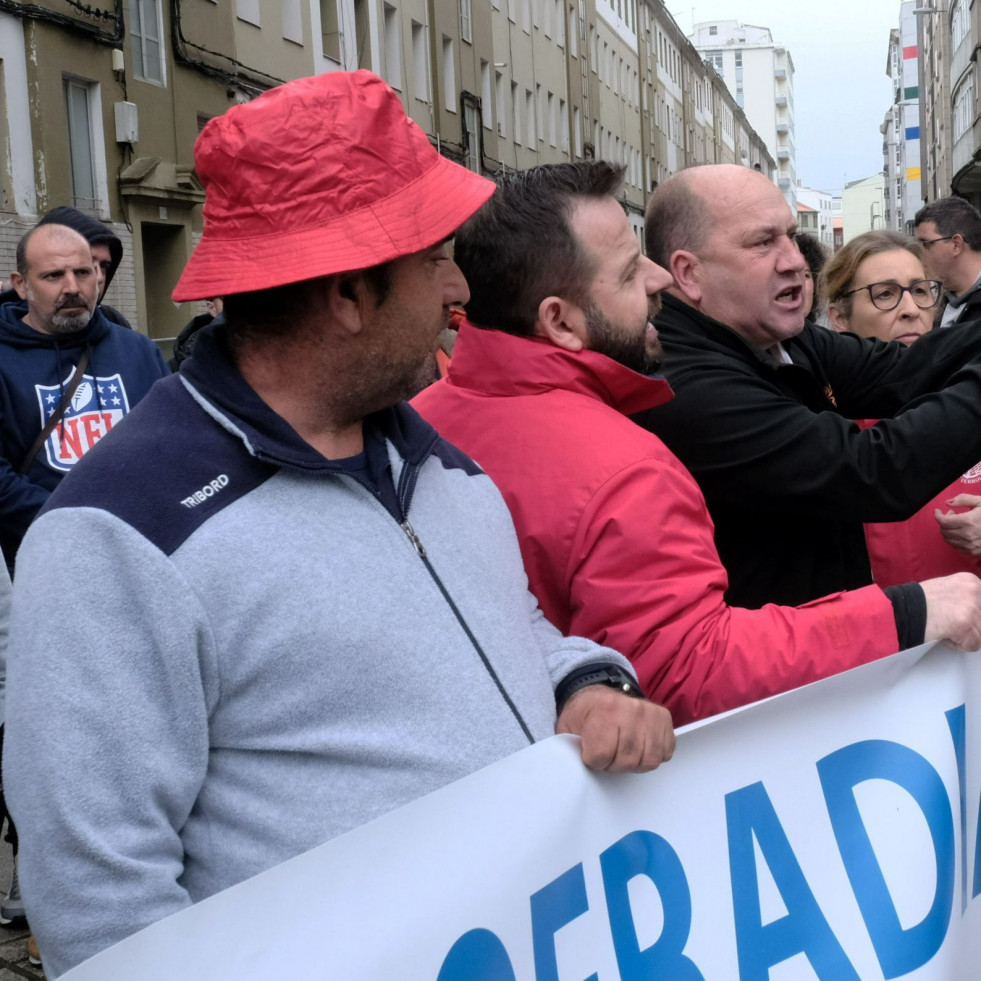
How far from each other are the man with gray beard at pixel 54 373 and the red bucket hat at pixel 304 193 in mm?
2697

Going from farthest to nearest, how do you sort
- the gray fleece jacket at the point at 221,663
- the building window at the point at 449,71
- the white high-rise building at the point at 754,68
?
1. the white high-rise building at the point at 754,68
2. the building window at the point at 449,71
3. the gray fleece jacket at the point at 221,663

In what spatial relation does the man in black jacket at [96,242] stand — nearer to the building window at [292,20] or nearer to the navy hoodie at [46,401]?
the navy hoodie at [46,401]

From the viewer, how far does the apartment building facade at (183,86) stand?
14789mm

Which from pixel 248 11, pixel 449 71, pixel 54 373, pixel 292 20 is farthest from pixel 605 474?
pixel 449 71

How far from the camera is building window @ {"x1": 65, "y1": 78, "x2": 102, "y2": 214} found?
15641 millimetres

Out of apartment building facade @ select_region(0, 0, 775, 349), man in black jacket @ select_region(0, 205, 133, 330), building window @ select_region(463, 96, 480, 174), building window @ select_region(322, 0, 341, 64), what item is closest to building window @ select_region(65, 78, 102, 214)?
apartment building facade @ select_region(0, 0, 775, 349)

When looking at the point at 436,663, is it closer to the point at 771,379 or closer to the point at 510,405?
the point at 510,405

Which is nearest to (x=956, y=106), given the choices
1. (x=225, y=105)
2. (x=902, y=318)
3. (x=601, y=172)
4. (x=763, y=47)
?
(x=225, y=105)

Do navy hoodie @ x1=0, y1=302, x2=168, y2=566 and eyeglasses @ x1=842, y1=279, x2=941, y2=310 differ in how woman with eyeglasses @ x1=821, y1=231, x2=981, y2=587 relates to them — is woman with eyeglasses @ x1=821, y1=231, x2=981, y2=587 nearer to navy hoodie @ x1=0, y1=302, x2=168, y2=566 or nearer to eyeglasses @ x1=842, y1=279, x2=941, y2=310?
eyeglasses @ x1=842, y1=279, x2=941, y2=310

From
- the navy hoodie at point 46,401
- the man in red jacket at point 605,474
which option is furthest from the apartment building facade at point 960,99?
the man in red jacket at point 605,474

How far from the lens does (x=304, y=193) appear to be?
5.44 ft

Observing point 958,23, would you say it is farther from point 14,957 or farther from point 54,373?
point 14,957

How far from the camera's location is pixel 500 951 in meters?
1.61

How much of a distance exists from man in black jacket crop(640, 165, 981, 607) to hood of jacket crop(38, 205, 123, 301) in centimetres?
300
